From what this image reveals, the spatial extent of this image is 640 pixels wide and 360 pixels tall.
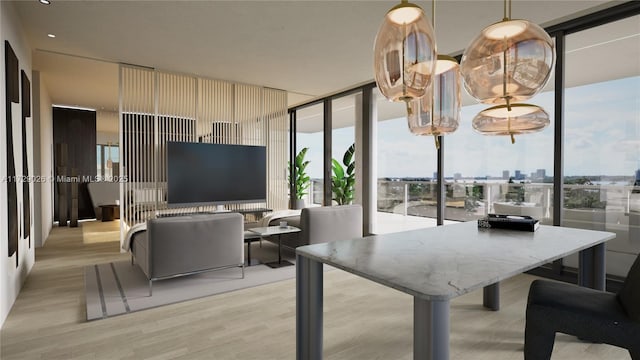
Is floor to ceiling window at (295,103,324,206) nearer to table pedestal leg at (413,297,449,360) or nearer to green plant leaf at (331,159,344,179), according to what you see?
green plant leaf at (331,159,344,179)

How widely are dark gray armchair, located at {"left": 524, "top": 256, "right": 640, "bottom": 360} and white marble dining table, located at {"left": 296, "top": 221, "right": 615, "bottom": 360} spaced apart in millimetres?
250

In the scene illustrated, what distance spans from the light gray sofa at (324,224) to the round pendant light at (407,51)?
8.90 feet

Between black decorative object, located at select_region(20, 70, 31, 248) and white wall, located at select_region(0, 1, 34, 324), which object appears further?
black decorative object, located at select_region(20, 70, 31, 248)

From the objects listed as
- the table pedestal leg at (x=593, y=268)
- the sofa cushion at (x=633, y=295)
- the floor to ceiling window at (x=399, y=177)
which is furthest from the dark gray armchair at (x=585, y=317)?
the floor to ceiling window at (x=399, y=177)

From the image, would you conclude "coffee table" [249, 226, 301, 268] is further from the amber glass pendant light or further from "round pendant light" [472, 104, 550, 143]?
"round pendant light" [472, 104, 550, 143]

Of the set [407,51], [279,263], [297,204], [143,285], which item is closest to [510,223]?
[407,51]

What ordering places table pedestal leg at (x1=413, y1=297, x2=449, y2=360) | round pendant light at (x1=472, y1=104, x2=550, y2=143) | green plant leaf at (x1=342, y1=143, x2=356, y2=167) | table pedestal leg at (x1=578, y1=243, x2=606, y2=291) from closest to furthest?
table pedestal leg at (x1=413, y1=297, x2=449, y2=360), round pendant light at (x1=472, y1=104, x2=550, y2=143), table pedestal leg at (x1=578, y1=243, x2=606, y2=291), green plant leaf at (x1=342, y1=143, x2=356, y2=167)

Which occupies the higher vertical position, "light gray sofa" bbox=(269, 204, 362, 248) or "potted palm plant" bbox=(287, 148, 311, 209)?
"potted palm plant" bbox=(287, 148, 311, 209)

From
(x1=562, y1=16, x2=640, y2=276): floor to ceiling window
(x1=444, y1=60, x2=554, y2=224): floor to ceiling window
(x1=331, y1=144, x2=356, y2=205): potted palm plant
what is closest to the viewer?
(x1=562, y1=16, x2=640, y2=276): floor to ceiling window

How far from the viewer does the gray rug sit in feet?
9.42

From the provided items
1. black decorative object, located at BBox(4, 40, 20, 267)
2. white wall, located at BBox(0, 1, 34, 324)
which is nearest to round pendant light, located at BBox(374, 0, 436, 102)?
white wall, located at BBox(0, 1, 34, 324)

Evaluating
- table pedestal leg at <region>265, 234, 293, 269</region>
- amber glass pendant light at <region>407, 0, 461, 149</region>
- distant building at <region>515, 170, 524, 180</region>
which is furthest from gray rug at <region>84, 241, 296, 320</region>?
distant building at <region>515, 170, 524, 180</region>

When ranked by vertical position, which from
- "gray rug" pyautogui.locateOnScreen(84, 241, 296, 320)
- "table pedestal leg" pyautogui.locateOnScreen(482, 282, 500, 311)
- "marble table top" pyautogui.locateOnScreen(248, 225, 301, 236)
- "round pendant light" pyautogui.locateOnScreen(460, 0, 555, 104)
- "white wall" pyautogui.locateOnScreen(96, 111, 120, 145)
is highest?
"white wall" pyautogui.locateOnScreen(96, 111, 120, 145)

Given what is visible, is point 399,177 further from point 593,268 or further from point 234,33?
point 593,268
